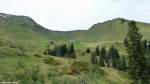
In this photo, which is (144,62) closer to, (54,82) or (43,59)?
(43,59)

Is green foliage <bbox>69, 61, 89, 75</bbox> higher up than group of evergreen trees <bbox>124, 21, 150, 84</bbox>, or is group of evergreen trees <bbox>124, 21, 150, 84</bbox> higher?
group of evergreen trees <bbox>124, 21, 150, 84</bbox>

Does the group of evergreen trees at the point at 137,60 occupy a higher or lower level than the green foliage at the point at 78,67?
higher

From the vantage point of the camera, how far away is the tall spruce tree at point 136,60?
92.3 meters

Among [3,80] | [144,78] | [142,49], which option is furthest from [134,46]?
[3,80]

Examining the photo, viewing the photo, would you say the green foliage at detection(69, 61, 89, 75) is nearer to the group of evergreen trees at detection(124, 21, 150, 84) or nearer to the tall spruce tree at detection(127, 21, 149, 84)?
the group of evergreen trees at detection(124, 21, 150, 84)

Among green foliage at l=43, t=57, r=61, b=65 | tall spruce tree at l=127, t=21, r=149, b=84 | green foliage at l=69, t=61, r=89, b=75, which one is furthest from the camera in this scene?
green foliage at l=43, t=57, r=61, b=65

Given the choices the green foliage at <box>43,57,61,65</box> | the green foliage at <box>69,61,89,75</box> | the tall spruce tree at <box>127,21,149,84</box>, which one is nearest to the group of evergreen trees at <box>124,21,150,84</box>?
the tall spruce tree at <box>127,21,149,84</box>

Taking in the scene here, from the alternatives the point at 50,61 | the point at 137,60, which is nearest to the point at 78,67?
the point at 50,61

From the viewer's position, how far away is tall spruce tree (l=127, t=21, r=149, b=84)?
303 feet

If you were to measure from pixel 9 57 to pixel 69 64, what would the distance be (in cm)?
1978

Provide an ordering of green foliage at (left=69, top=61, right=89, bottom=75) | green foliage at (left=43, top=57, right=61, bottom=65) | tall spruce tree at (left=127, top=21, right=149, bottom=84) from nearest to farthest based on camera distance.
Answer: tall spruce tree at (left=127, top=21, right=149, bottom=84) → green foliage at (left=69, top=61, right=89, bottom=75) → green foliage at (left=43, top=57, right=61, bottom=65)

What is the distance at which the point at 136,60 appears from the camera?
92.8 metres

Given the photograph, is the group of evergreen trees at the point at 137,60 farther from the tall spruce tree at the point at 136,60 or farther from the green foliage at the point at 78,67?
the green foliage at the point at 78,67

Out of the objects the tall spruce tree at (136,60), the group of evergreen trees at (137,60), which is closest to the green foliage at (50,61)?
the group of evergreen trees at (137,60)
